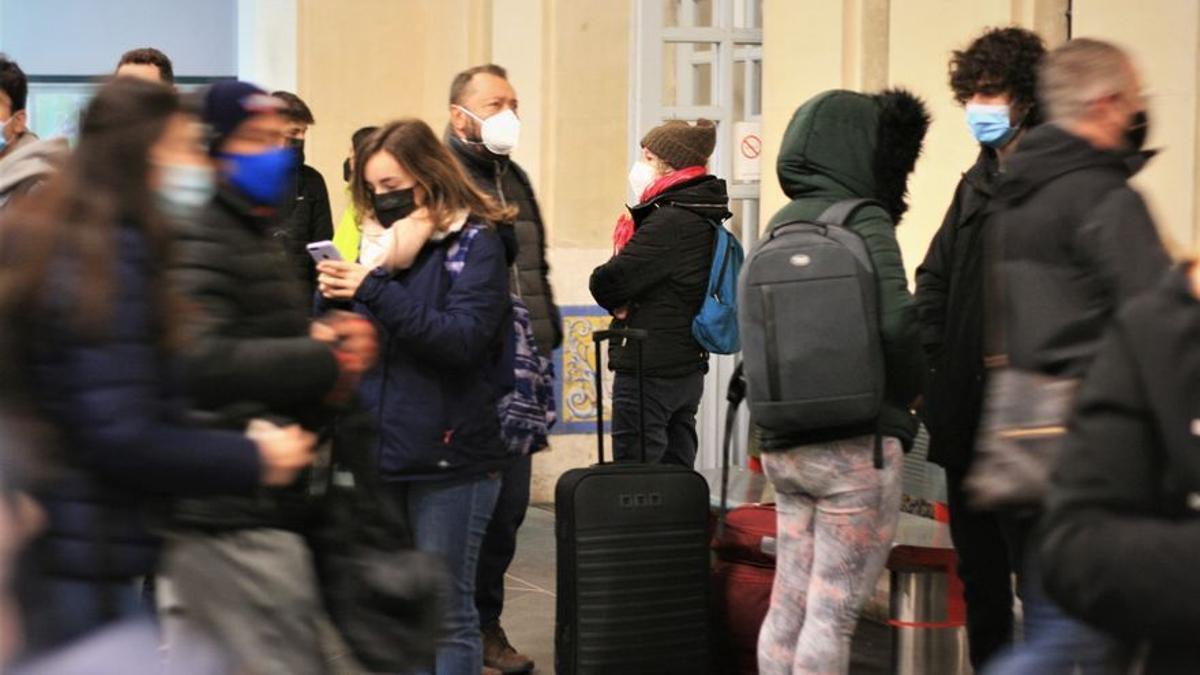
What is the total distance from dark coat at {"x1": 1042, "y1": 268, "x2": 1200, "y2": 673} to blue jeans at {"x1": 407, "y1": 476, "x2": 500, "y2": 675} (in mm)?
2781

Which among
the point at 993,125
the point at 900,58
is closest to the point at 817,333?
the point at 993,125

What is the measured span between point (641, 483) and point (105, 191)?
308 centimetres

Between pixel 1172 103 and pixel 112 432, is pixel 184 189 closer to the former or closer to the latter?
pixel 112 432

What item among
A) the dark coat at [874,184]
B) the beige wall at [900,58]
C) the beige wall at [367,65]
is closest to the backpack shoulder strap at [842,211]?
the dark coat at [874,184]

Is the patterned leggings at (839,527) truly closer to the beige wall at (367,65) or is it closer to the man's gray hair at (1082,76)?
the man's gray hair at (1082,76)

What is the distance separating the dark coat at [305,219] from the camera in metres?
8.06

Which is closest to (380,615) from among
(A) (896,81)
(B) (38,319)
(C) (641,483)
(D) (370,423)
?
(D) (370,423)

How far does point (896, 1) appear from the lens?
788 centimetres

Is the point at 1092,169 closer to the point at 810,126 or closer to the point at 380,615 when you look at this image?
the point at 810,126

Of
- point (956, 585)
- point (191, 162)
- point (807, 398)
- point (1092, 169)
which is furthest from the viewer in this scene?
point (956, 585)

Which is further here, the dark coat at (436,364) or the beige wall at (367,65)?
the beige wall at (367,65)

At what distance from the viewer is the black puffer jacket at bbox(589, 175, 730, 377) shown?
7684mm

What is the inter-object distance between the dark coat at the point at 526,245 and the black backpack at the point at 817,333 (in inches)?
53.8

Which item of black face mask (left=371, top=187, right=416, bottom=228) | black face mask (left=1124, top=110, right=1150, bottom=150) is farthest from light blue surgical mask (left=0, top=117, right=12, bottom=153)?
black face mask (left=1124, top=110, right=1150, bottom=150)
